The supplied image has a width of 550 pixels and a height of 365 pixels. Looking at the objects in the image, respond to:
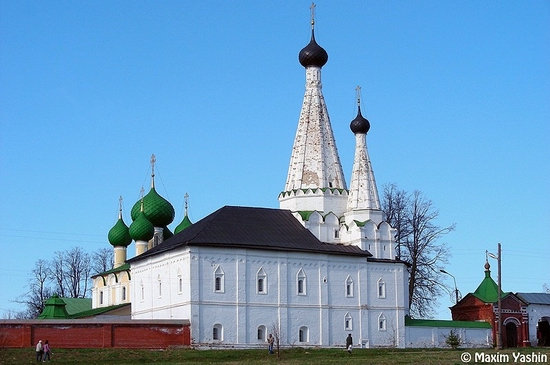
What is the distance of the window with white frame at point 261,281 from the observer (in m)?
40.7

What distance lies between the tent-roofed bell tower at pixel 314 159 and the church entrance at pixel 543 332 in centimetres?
1076

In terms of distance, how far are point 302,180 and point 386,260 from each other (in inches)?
189

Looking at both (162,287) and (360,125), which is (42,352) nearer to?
(162,287)

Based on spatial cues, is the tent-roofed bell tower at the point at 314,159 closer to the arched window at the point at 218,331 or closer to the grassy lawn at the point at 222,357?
the arched window at the point at 218,331

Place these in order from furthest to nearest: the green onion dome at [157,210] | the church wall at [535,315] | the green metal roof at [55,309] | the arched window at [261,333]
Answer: the green onion dome at [157,210]
the green metal roof at [55,309]
the church wall at [535,315]
the arched window at [261,333]

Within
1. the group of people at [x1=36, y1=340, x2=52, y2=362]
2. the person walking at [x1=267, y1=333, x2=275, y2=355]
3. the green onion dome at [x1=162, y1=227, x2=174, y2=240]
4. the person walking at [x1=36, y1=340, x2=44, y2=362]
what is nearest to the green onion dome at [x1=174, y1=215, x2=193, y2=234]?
the green onion dome at [x1=162, y1=227, x2=174, y2=240]

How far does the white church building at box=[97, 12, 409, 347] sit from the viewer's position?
131ft

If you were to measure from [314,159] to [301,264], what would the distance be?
5.15m

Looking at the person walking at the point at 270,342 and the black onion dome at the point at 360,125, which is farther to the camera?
the black onion dome at the point at 360,125

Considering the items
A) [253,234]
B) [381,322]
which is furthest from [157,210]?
[381,322]

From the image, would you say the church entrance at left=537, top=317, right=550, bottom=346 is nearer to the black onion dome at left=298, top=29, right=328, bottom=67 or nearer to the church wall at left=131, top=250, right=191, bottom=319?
the black onion dome at left=298, top=29, right=328, bottom=67

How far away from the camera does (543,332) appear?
158 feet

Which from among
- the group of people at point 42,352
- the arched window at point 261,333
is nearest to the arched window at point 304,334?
the arched window at point 261,333

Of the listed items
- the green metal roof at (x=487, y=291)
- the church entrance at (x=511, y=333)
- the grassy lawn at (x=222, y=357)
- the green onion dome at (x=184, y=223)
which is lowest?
the grassy lawn at (x=222, y=357)
